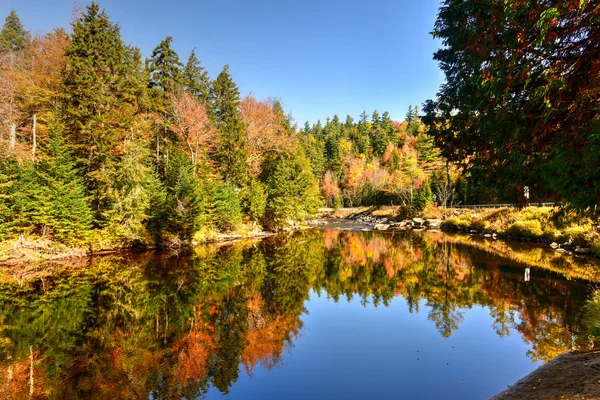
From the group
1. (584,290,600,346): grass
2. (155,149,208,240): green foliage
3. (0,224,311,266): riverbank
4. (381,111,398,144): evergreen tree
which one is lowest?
(584,290,600,346): grass

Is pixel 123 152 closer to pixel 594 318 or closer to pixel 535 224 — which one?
pixel 594 318

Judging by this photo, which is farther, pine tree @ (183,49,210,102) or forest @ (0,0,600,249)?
pine tree @ (183,49,210,102)

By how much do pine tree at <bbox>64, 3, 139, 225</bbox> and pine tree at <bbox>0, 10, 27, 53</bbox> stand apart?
2813cm

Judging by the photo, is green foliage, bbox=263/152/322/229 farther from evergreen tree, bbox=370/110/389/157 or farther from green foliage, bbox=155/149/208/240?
evergreen tree, bbox=370/110/389/157

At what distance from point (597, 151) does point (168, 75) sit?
3578cm

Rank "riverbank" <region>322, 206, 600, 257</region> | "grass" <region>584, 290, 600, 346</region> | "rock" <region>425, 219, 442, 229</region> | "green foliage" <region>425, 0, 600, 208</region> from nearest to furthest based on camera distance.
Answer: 1. "green foliage" <region>425, 0, 600, 208</region>
2. "grass" <region>584, 290, 600, 346</region>
3. "riverbank" <region>322, 206, 600, 257</region>
4. "rock" <region>425, 219, 442, 229</region>

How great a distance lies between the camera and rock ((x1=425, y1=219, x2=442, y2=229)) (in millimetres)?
41906

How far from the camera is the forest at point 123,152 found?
19906mm

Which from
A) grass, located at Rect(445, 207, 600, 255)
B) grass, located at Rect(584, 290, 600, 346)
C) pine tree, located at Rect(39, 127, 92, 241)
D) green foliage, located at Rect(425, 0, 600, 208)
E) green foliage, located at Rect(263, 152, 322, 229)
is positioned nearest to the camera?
green foliage, located at Rect(425, 0, 600, 208)

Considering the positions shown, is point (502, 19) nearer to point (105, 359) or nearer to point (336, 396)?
point (336, 396)

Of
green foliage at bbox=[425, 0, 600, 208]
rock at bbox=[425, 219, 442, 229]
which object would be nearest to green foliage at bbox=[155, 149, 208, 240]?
green foliage at bbox=[425, 0, 600, 208]

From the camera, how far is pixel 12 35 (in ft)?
152

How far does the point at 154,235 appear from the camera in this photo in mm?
24875

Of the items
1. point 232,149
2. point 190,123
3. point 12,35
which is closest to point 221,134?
point 232,149
